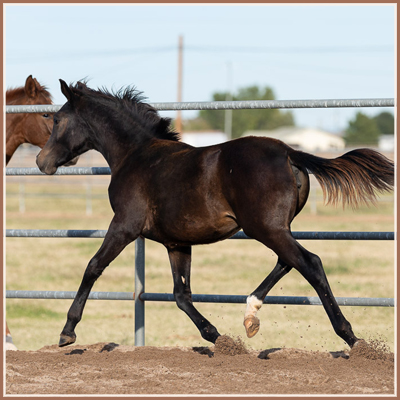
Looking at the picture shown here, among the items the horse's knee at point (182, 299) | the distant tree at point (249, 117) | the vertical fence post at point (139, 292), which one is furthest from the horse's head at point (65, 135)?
the distant tree at point (249, 117)

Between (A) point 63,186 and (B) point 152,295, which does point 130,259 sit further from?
(A) point 63,186

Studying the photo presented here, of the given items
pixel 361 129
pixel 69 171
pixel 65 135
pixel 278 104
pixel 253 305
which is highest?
pixel 361 129

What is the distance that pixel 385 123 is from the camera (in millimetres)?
91125

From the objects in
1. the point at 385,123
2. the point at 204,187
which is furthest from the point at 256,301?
the point at 385,123

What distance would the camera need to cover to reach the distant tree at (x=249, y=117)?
84.8 metres

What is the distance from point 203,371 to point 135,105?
6.84 ft

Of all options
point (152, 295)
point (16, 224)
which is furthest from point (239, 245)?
point (152, 295)

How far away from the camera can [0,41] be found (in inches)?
197

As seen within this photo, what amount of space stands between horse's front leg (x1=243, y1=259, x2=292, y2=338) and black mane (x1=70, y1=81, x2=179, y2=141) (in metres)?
1.31

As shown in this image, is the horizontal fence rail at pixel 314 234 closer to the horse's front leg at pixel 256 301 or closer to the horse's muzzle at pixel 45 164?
the horse's front leg at pixel 256 301

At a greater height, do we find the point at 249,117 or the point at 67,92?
the point at 249,117

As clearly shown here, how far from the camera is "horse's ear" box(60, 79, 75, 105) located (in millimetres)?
4871

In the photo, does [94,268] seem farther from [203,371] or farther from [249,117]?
[249,117]

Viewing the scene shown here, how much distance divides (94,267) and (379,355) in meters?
2.02
